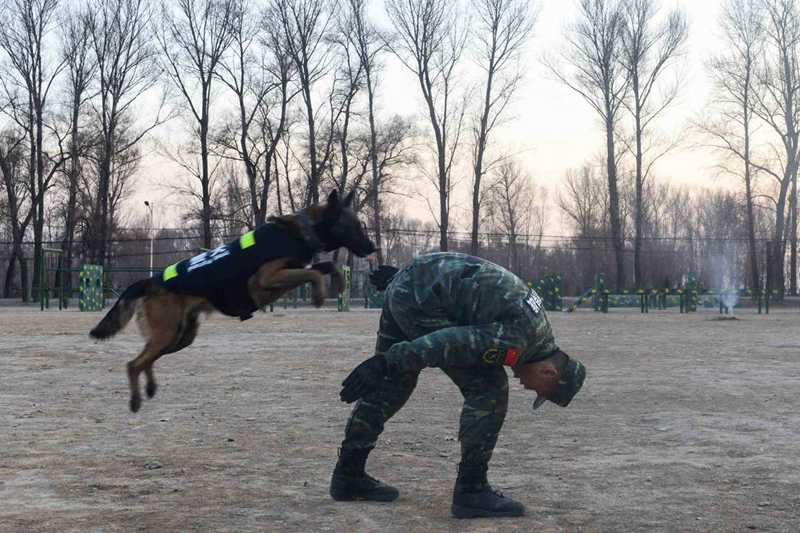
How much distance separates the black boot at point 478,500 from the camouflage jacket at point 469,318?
61 centimetres

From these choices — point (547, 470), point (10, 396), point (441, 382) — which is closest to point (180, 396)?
point (10, 396)

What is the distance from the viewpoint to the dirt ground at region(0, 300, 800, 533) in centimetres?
429

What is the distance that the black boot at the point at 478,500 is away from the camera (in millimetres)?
4274

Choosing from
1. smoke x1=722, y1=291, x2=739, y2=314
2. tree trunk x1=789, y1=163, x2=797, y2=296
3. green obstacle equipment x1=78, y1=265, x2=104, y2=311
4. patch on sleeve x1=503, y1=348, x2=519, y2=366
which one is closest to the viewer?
patch on sleeve x1=503, y1=348, x2=519, y2=366

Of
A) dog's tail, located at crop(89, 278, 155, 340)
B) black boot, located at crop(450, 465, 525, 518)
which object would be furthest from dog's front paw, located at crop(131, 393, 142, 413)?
black boot, located at crop(450, 465, 525, 518)

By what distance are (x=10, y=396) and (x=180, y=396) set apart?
5.37 feet

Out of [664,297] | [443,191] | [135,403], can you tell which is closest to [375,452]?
[135,403]

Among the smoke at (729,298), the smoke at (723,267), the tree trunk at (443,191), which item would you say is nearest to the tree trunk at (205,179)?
the tree trunk at (443,191)

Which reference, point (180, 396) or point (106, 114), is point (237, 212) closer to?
point (106, 114)

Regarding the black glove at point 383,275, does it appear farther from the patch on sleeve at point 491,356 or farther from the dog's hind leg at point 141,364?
the dog's hind leg at point 141,364

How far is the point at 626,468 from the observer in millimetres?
5406

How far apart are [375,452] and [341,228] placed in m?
2.04

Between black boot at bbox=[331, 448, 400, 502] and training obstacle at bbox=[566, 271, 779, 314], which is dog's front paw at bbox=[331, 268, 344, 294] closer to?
black boot at bbox=[331, 448, 400, 502]

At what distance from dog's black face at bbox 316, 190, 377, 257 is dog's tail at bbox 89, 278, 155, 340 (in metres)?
0.91
